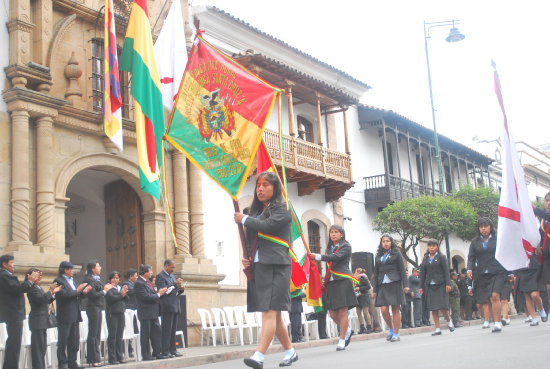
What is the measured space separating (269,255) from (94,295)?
16.1ft

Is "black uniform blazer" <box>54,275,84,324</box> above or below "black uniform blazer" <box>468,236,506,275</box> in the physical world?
below

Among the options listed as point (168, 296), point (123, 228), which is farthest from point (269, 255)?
point (123, 228)

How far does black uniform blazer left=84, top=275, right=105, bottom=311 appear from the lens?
1109cm

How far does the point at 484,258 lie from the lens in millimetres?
11977

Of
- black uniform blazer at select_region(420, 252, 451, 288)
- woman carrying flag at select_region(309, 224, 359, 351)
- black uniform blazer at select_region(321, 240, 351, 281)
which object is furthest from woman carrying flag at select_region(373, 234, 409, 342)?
black uniform blazer at select_region(321, 240, 351, 281)

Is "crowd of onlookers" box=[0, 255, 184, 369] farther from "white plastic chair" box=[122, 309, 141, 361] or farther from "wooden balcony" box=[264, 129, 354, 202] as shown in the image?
"wooden balcony" box=[264, 129, 354, 202]

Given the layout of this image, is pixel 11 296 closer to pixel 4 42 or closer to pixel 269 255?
pixel 269 255

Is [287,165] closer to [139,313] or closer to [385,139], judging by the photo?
[385,139]

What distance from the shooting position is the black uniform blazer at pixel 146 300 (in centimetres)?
1187

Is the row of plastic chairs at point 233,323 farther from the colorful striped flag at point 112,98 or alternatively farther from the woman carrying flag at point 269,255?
the woman carrying flag at point 269,255

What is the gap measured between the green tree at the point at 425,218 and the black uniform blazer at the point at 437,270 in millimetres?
10840

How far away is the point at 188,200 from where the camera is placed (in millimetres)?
18844

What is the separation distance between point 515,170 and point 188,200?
10686 mm

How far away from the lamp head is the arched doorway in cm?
1467
